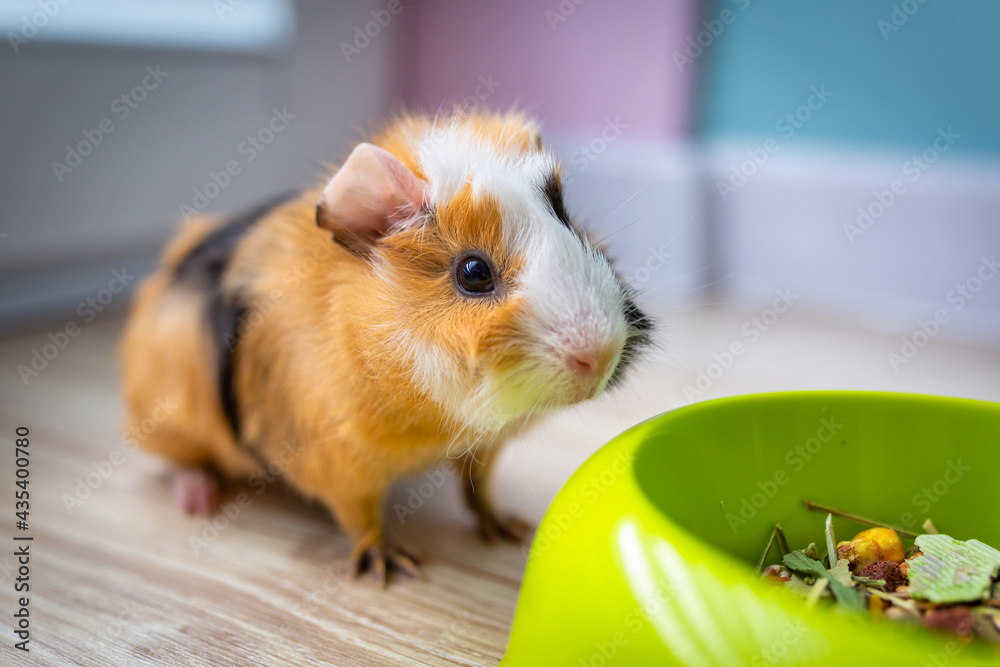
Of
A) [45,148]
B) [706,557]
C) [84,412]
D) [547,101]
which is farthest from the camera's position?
[547,101]

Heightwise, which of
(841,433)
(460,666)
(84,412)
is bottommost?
(84,412)

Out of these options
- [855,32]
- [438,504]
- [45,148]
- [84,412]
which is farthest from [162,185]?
[855,32]

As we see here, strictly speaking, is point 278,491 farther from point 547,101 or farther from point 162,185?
point 547,101

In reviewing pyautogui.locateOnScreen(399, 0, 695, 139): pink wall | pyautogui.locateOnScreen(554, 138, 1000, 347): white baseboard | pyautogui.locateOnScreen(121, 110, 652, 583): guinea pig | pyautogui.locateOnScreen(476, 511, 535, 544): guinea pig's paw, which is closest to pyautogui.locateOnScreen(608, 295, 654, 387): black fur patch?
pyautogui.locateOnScreen(121, 110, 652, 583): guinea pig

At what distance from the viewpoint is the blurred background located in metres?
2.23

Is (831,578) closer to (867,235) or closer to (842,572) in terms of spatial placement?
(842,572)

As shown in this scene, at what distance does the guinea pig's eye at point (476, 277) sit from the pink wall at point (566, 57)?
6.11 ft

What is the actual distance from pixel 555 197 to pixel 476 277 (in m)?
0.16

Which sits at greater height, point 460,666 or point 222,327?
point 222,327

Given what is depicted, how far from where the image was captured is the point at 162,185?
8.14 feet

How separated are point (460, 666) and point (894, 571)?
49 centimetres

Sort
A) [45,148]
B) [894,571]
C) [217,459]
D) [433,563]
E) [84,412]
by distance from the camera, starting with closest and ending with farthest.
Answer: [894,571], [433,563], [217,459], [84,412], [45,148]

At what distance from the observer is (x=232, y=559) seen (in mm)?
1202

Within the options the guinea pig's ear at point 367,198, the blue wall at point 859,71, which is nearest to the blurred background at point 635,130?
the blue wall at point 859,71
